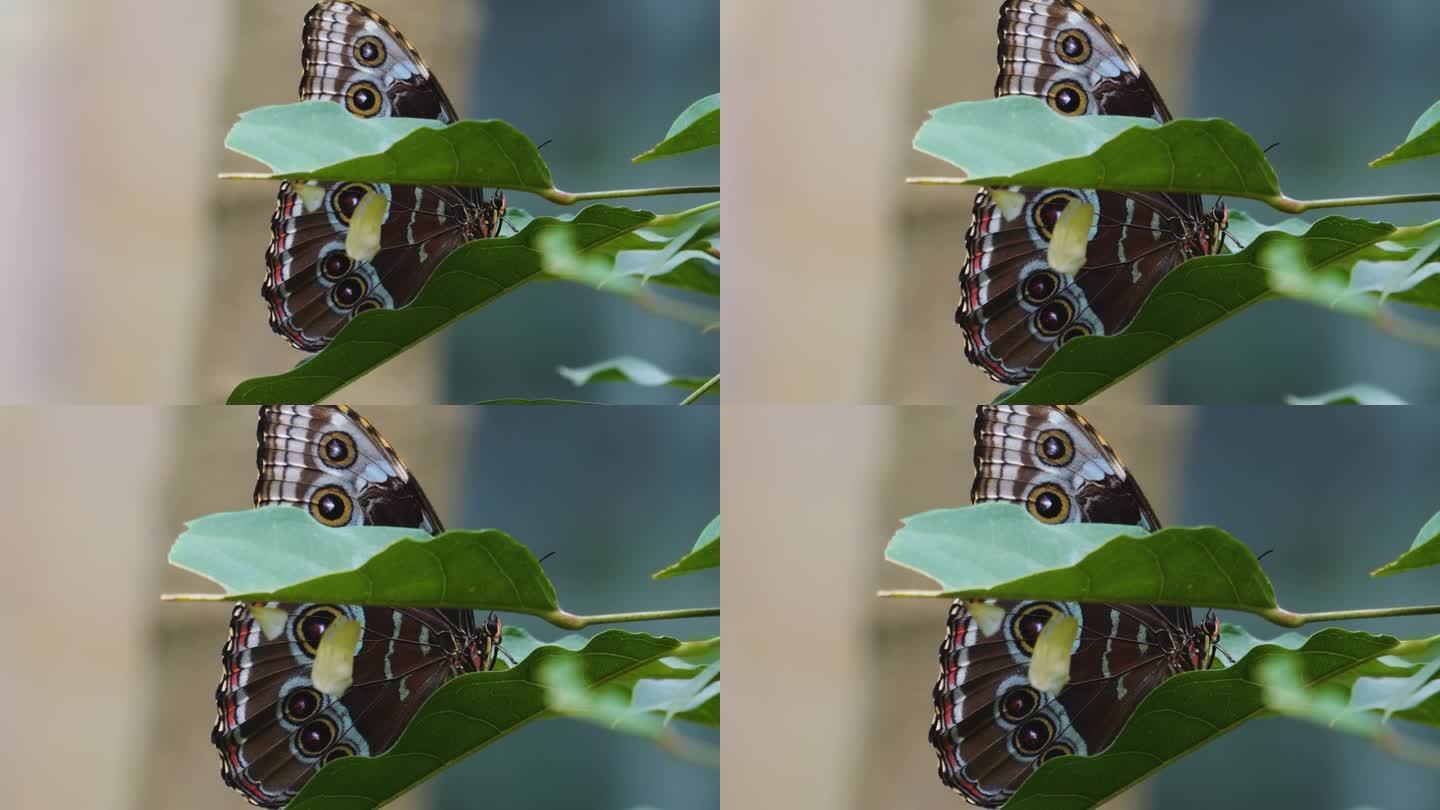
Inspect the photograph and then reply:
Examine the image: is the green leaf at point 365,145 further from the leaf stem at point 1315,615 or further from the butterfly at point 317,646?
the leaf stem at point 1315,615

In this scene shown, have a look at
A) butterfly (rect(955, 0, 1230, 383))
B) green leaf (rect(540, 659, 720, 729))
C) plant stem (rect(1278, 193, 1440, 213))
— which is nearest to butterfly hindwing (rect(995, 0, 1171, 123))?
butterfly (rect(955, 0, 1230, 383))

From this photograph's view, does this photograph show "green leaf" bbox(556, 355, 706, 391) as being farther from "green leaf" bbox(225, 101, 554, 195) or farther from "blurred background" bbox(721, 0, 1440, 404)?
"green leaf" bbox(225, 101, 554, 195)

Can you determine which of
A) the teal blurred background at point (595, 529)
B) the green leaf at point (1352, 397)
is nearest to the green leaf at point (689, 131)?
the teal blurred background at point (595, 529)

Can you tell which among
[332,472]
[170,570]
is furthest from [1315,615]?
[170,570]

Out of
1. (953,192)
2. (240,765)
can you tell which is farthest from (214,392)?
(953,192)

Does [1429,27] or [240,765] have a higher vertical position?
[1429,27]

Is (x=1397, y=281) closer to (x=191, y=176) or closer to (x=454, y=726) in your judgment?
(x=454, y=726)

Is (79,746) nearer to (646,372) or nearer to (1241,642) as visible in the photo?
(646,372)
